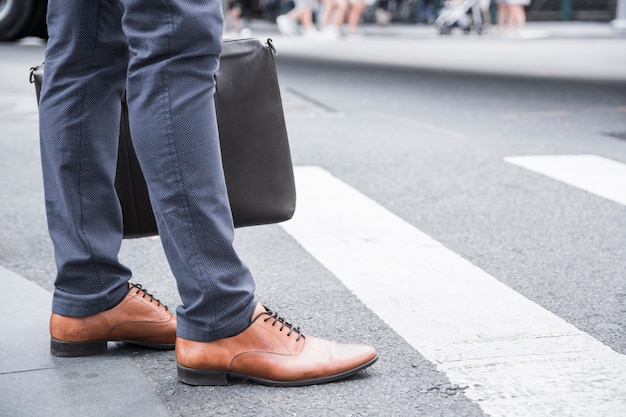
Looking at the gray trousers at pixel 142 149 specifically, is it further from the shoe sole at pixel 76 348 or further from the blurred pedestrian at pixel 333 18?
the blurred pedestrian at pixel 333 18

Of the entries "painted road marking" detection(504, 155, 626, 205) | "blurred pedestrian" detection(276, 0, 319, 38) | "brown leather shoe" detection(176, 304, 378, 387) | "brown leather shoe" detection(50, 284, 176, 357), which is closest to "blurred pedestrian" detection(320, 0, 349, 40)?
"blurred pedestrian" detection(276, 0, 319, 38)

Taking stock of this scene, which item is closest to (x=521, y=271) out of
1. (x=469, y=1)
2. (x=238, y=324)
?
(x=238, y=324)

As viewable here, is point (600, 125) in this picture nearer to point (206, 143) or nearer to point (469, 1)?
point (206, 143)

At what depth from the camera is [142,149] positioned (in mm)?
2045

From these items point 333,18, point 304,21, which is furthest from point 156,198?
point 304,21

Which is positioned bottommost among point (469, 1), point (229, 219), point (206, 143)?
point (469, 1)

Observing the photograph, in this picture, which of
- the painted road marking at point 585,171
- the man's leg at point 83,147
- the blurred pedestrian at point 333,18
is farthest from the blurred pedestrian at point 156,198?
the blurred pedestrian at point 333,18

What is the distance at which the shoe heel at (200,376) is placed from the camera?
2.15 metres

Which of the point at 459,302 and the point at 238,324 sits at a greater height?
the point at 238,324

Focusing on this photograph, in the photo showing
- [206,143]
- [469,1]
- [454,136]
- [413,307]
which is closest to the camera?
[206,143]

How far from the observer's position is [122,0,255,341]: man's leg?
1964mm

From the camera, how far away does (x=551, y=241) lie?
359 centimetres

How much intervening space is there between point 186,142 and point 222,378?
1.71 feet

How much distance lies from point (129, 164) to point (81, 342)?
0.42 m
